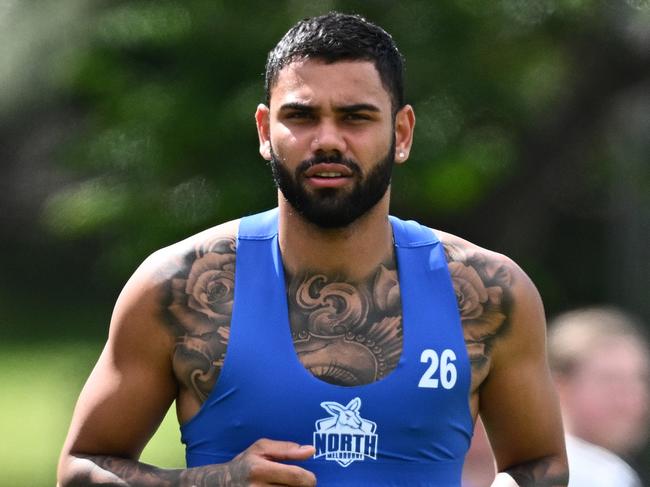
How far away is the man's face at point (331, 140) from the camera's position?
3.70 metres

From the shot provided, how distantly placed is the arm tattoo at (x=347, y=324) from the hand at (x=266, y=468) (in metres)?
0.22

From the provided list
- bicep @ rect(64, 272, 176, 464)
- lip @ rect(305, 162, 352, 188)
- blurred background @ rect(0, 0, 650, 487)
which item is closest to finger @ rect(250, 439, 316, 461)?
bicep @ rect(64, 272, 176, 464)

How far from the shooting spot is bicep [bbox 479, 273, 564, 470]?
12.8 ft

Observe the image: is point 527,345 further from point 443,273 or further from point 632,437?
point 632,437

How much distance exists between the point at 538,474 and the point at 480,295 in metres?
0.47

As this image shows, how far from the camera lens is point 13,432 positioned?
14766mm

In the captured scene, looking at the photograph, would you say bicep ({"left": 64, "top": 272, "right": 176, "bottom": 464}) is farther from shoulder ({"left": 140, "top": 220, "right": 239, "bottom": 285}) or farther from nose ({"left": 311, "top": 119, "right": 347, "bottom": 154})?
nose ({"left": 311, "top": 119, "right": 347, "bottom": 154})

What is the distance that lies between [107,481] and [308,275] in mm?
699

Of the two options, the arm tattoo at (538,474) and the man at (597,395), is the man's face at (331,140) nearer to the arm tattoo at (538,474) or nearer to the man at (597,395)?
the arm tattoo at (538,474)

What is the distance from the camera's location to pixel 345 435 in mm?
3691

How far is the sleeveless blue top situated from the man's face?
0.26 meters

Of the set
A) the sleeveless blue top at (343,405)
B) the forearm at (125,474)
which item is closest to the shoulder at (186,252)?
the sleeveless blue top at (343,405)

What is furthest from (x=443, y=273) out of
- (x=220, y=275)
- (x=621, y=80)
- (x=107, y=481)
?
(x=621, y=80)

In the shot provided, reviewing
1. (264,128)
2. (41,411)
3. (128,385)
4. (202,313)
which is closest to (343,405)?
(202,313)
